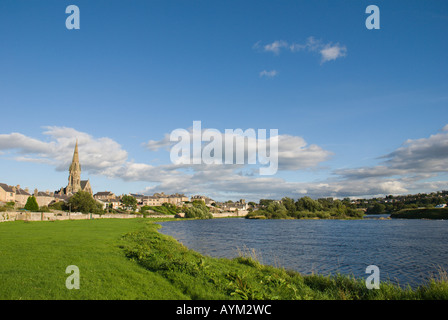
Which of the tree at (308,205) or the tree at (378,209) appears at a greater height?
the tree at (308,205)

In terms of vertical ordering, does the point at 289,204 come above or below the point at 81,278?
below

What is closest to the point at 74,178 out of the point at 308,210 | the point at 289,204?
the point at 289,204

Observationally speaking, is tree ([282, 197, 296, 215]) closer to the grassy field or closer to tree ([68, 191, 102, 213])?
tree ([68, 191, 102, 213])

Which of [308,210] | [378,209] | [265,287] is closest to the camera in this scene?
[265,287]

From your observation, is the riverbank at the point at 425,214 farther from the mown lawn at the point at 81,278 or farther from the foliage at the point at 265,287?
the mown lawn at the point at 81,278

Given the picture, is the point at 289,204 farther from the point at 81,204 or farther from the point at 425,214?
the point at 81,204

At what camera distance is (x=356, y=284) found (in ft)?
52.3

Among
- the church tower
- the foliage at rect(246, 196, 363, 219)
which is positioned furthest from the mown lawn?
the church tower

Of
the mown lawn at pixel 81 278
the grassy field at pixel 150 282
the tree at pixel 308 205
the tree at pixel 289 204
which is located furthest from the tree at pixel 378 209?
the mown lawn at pixel 81 278

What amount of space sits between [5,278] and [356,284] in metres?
16.9
